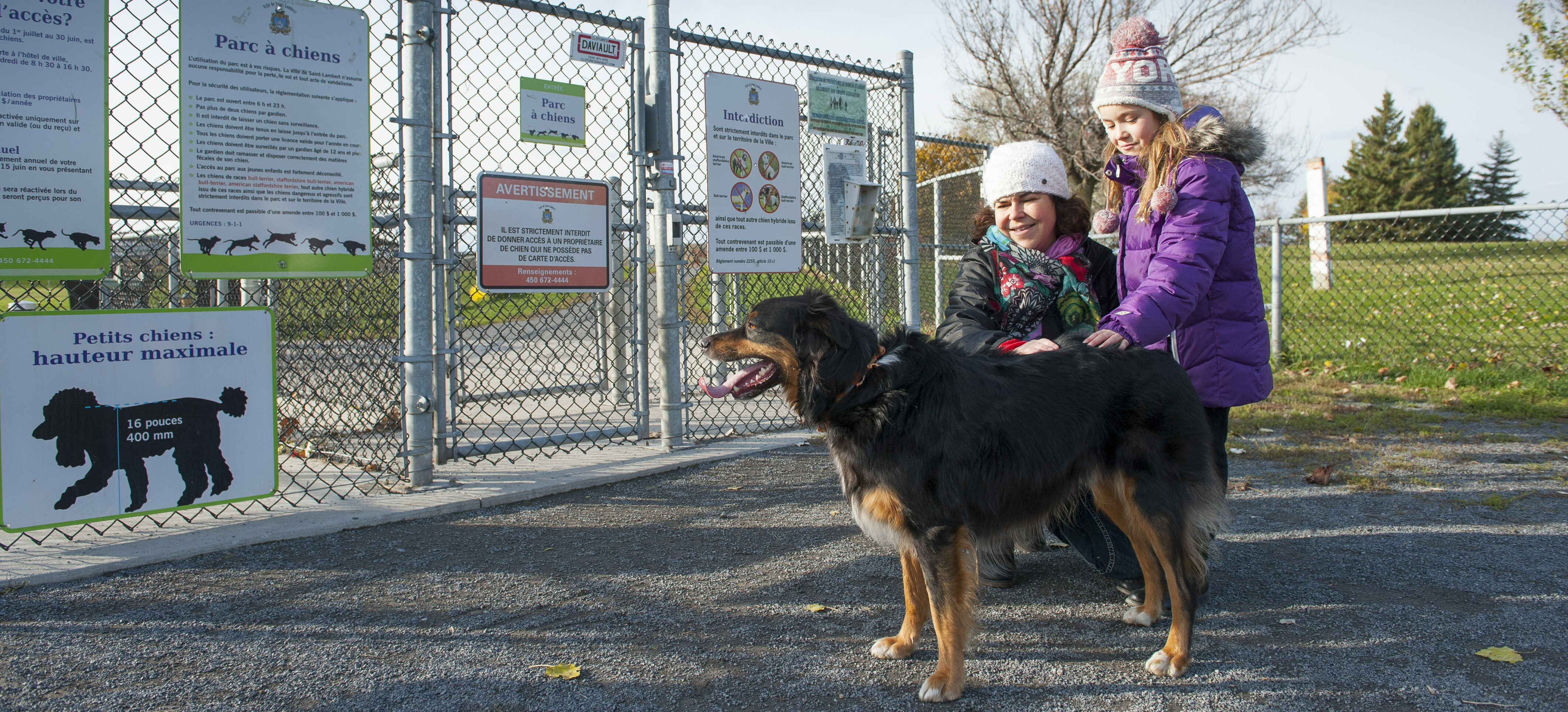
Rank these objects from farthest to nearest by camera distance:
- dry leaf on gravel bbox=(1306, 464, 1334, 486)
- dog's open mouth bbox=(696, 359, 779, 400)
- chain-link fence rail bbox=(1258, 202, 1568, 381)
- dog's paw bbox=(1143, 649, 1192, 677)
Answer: chain-link fence rail bbox=(1258, 202, 1568, 381) → dry leaf on gravel bbox=(1306, 464, 1334, 486) → dog's open mouth bbox=(696, 359, 779, 400) → dog's paw bbox=(1143, 649, 1192, 677)

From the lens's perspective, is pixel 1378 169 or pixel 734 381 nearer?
pixel 734 381

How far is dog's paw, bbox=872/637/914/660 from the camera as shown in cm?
279

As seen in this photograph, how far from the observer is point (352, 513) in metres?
4.15

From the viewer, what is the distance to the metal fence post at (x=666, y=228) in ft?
17.5

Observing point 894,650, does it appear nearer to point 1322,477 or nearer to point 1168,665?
point 1168,665

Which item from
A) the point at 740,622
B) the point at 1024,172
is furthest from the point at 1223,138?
the point at 740,622

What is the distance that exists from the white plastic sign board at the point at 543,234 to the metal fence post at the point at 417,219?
0.96 ft

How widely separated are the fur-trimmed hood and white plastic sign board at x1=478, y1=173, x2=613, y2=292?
10.9 ft

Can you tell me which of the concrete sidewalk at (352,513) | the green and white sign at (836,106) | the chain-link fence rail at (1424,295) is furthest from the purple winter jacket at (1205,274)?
the chain-link fence rail at (1424,295)

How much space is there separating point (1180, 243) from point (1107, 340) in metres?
0.43

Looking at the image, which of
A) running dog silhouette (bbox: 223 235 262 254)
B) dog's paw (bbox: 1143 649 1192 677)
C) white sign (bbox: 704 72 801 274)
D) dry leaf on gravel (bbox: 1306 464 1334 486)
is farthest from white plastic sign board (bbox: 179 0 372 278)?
dry leaf on gravel (bbox: 1306 464 1334 486)

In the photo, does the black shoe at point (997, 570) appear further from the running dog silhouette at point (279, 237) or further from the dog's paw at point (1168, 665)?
the running dog silhouette at point (279, 237)

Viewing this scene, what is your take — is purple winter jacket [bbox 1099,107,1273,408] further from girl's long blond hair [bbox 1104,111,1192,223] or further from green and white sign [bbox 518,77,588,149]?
green and white sign [bbox 518,77,588,149]

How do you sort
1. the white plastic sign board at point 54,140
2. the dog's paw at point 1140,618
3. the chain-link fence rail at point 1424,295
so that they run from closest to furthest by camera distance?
the dog's paw at point 1140,618, the white plastic sign board at point 54,140, the chain-link fence rail at point 1424,295
